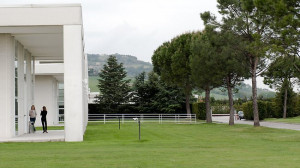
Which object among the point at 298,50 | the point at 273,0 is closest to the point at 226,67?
the point at 298,50

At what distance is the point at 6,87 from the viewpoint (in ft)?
Result: 76.3

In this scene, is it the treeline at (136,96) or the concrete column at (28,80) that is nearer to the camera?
the concrete column at (28,80)

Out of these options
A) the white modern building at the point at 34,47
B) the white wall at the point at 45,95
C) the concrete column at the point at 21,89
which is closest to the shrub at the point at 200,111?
the white wall at the point at 45,95

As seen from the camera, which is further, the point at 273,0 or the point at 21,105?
the point at 21,105

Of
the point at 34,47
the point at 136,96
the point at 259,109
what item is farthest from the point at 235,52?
the point at 136,96

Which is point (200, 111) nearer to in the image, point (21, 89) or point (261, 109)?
point (261, 109)

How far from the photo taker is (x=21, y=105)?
2650cm

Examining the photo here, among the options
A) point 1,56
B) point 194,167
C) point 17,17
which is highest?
point 17,17

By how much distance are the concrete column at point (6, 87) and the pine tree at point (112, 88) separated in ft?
132

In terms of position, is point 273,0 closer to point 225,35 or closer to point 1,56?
point 1,56

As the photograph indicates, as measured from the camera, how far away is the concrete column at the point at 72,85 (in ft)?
70.6

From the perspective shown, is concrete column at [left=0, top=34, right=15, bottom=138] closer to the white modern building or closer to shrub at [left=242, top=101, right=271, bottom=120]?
the white modern building

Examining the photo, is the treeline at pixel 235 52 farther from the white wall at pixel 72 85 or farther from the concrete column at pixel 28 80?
the concrete column at pixel 28 80

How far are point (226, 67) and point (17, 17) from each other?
873 inches
